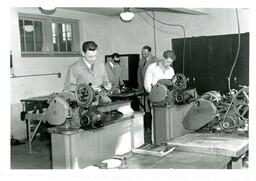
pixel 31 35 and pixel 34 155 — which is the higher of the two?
pixel 31 35

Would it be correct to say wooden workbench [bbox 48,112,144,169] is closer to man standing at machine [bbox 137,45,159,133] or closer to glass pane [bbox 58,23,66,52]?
man standing at machine [bbox 137,45,159,133]

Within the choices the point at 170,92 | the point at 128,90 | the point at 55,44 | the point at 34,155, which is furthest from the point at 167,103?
the point at 55,44

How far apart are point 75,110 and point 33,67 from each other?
12.4 ft

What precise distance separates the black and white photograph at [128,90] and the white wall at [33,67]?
19mm

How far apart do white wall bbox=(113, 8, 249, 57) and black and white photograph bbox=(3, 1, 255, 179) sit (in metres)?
0.02

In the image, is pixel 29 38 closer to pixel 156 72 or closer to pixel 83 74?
pixel 156 72

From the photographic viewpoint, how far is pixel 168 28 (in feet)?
25.8

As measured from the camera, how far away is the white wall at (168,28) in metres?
7.04
